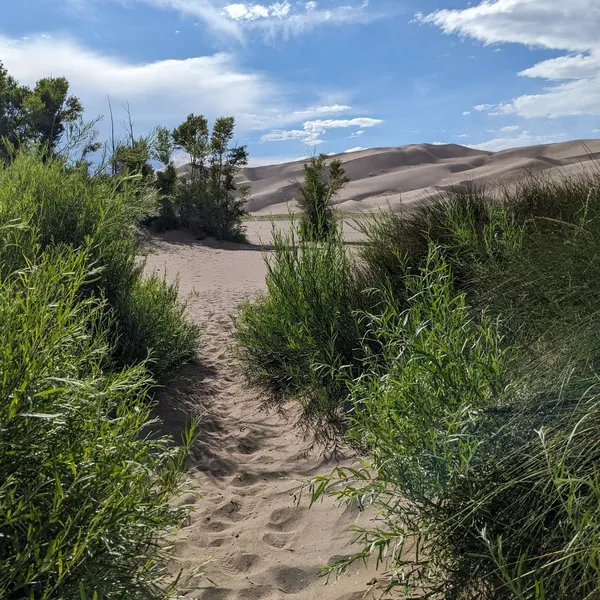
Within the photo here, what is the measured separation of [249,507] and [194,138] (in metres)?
18.2

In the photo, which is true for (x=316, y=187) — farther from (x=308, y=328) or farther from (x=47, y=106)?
(x=47, y=106)

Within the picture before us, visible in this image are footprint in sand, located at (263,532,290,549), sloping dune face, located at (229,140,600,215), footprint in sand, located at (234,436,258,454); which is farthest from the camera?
sloping dune face, located at (229,140,600,215)

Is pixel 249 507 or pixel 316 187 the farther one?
pixel 316 187

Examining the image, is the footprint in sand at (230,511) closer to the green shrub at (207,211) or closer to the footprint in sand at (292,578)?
the footprint in sand at (292,578)

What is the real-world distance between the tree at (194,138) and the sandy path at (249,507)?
14.7 metres

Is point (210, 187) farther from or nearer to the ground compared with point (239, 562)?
farther from the ground

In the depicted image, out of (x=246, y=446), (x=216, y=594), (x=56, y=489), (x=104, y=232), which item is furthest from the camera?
(x=104, y=232)

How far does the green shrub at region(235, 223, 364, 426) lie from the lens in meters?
4.59

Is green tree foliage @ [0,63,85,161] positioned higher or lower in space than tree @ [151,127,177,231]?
higher

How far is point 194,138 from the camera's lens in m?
20.4

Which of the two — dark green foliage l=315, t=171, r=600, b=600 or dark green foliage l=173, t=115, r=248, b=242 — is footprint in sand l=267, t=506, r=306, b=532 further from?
dark green foliage l=173, t=115, r=248, b=242

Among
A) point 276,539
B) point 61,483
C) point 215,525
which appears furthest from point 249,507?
point 61,483

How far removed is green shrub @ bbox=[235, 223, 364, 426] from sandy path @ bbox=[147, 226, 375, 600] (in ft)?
0.85

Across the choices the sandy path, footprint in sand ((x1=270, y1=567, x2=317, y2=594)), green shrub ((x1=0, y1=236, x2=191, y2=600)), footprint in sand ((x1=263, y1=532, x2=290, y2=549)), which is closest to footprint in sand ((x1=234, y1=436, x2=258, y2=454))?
the sandy path
